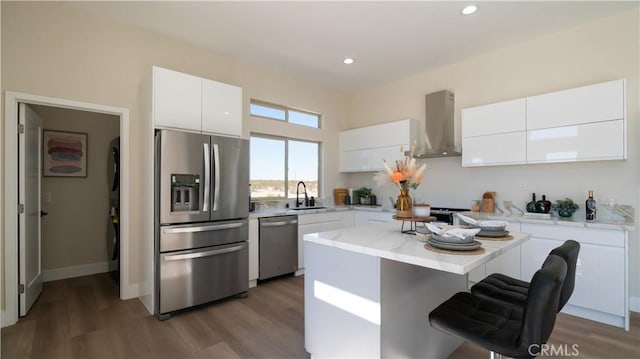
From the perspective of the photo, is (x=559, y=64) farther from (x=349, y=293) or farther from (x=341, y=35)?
(x=349, y=293)

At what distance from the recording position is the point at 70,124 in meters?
4.09

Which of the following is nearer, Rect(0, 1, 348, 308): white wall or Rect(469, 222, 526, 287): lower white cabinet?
Rect(0, 1, 348, 308): white wall

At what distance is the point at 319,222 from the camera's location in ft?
14.3

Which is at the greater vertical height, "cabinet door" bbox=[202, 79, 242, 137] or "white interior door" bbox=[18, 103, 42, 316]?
"cabinet door" bbox=[202, 79, 242, 137]

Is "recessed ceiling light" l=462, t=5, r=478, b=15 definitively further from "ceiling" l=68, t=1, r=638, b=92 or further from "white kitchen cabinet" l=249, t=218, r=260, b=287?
"white kitchen cabinet" l=249, t=218, r=260, b=287

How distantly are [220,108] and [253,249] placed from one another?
1711 mm

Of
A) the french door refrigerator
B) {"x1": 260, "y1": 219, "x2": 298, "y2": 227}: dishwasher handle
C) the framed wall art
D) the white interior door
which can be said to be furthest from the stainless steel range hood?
the framed wall art

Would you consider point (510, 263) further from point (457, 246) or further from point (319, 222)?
point (319, 222)

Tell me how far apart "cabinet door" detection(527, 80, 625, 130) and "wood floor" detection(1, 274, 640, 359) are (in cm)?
193

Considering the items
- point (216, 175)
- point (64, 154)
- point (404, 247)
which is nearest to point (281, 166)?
point (216, 175)

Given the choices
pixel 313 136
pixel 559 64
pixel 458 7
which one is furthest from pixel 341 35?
pixel 559 64

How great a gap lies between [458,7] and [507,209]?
244 cm

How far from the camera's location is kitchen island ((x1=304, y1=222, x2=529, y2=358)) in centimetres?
162

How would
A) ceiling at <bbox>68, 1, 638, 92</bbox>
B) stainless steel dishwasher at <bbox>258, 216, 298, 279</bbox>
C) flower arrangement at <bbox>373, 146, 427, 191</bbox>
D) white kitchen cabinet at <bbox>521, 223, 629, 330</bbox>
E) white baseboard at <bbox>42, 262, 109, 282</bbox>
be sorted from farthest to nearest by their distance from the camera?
white baseboard at <bbox>42, 262, 109, 282</bbox>, stainless steel dishwasher at <bbox>258, 216, 298, 279</bbox>, ceiling at <bbox>68, 1, 638, 92</bbox>, white kitchen cabinet at <bbox>521, 223, 629, 330</bbox>, flower arrangement at <bbox>373, 146, 427, 191</bbox>
